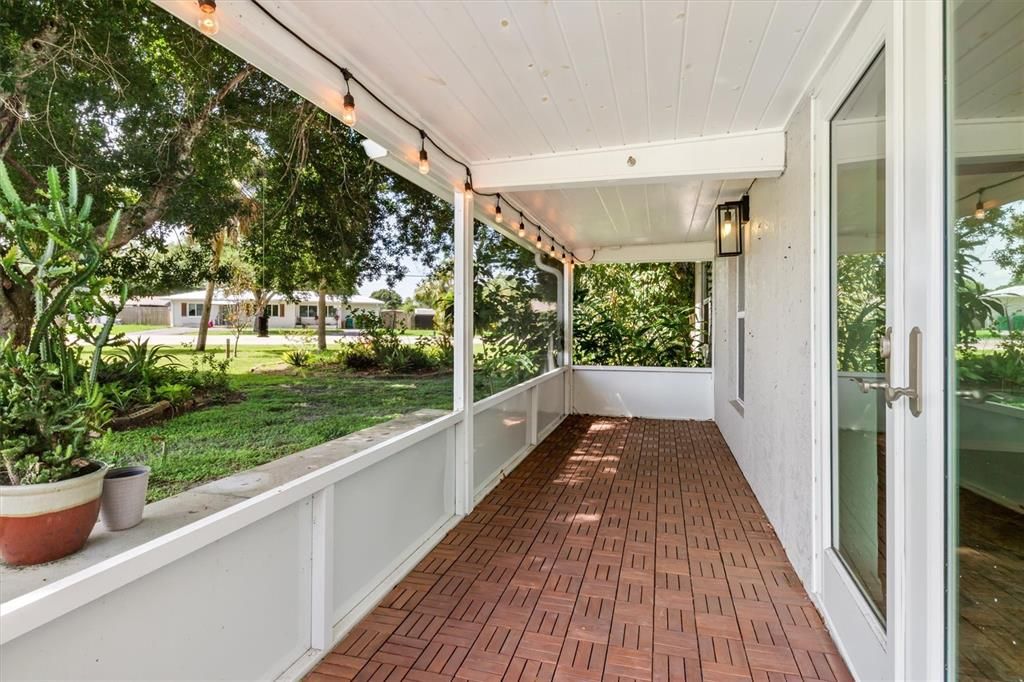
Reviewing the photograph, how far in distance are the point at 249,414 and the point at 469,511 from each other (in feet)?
6.45

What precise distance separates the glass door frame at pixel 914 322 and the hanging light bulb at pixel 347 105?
5.72ft

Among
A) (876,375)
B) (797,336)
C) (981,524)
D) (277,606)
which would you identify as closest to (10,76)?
(277,606)

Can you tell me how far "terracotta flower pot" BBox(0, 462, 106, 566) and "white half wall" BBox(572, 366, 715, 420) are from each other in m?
6.03

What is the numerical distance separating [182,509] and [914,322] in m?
2.06

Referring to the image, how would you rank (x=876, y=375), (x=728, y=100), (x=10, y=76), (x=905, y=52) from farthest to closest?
(x=728, y=100) < (x=876, y=375) < (x=905, y=52) < (x=10, y=76)

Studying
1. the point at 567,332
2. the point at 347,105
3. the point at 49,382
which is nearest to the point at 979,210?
the point at 347,105

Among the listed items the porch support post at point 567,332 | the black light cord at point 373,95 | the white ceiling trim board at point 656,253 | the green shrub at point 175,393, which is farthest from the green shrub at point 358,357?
the white ceiling trim board at point 656,253

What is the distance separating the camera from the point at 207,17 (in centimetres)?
138

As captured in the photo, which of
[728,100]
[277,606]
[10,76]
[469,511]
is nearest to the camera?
[10,76]

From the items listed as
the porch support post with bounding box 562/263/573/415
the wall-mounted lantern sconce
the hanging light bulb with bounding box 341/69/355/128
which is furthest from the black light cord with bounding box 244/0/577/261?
the porch support post with bounding box 562/263/573/415

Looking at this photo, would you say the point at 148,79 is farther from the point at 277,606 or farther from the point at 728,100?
the point at 728,100

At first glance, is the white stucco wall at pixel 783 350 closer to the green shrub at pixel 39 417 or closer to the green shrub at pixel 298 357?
the green shrub at pixel 298 357

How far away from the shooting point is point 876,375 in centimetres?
162

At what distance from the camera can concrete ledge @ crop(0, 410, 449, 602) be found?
3.54 feet
